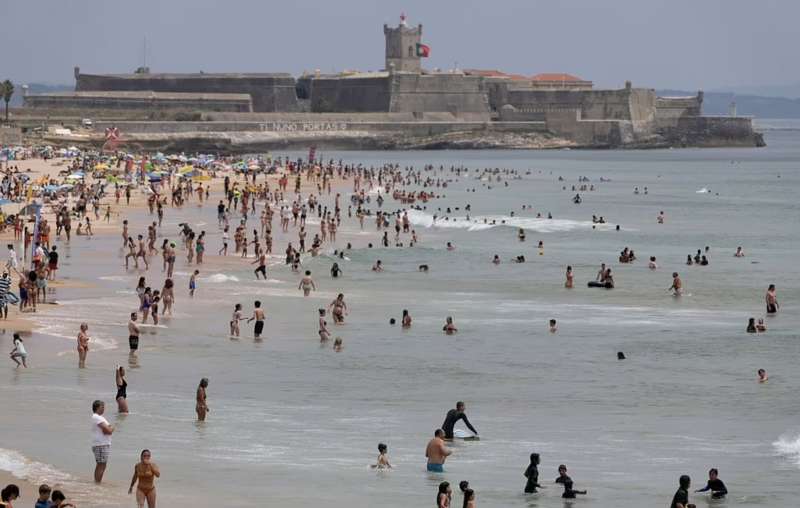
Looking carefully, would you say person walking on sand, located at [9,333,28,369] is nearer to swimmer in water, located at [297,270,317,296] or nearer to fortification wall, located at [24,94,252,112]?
swimmer in water, located at [297,270,317,296]

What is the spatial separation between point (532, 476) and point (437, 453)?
1.02 meters

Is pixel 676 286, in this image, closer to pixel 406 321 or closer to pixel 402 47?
pixel 406 321

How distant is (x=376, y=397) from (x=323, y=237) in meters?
22.2

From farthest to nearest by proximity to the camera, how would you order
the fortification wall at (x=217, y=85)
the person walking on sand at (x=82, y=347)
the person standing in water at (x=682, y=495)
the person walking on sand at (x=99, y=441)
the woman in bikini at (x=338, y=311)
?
the fortification wall at (x=217, y=85) → the woman in bikini at (x=338, y=311) → the person walking on sand at (x=82, y=347) → the person walking on sand at (x=99, y=441) → the person standing in water at (x=682, y=495)

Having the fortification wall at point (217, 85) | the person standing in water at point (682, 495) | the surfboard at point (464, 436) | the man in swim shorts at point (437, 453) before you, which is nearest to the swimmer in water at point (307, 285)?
the surfboard at point (464, 436)

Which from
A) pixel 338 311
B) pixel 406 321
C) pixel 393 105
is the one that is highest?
pixel 393 105

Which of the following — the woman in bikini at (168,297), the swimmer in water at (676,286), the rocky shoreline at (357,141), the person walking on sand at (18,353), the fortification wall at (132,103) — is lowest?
the person walking on sand at (18,353)

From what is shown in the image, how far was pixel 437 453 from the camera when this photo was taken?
14.2m

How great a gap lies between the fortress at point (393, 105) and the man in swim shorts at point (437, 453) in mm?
101531

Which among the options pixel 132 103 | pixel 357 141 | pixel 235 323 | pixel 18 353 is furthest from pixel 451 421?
pixel 357 141

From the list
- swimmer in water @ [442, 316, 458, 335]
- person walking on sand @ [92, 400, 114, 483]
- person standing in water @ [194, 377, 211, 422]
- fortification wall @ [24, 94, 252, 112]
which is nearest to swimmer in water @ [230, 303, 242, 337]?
swimmer in water @ [442, 316, 458, 335]

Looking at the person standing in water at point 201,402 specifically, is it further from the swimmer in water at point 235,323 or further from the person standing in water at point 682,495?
the swimmer in water at point 235,323

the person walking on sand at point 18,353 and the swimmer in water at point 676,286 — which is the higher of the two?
the swimmer in water at point 676,286

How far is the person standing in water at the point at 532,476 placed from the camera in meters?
13.6
